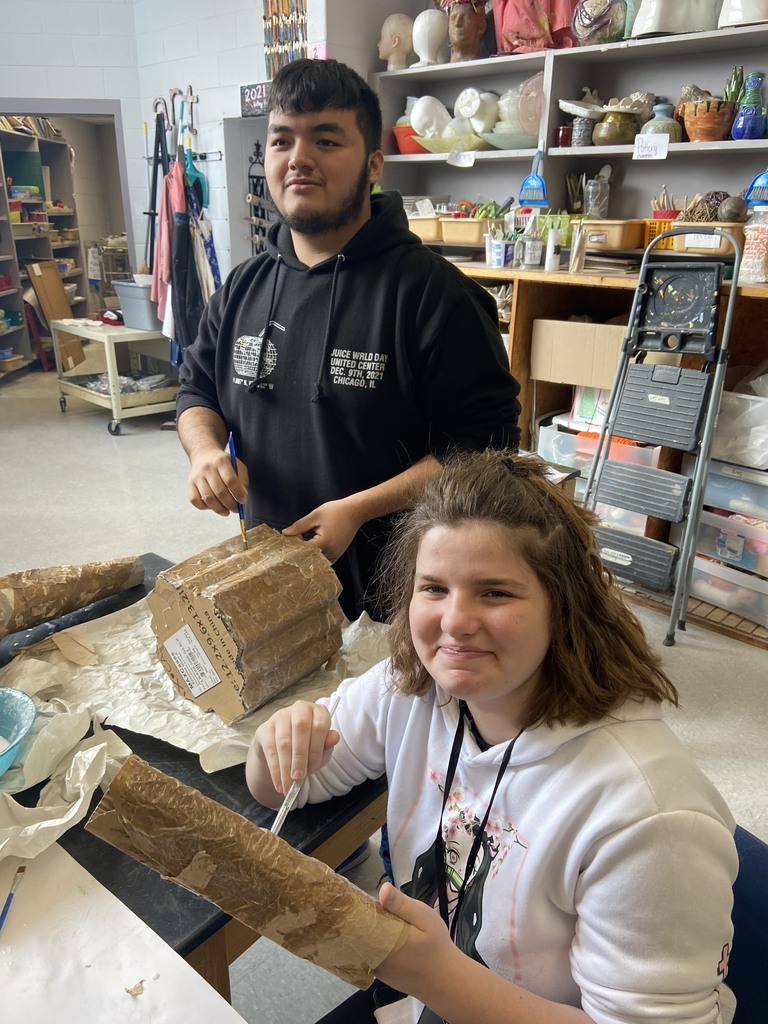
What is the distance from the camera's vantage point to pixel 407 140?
373cm

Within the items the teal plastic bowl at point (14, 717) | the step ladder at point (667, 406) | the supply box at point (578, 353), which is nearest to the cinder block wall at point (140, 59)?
the supply box at point (578, 353)

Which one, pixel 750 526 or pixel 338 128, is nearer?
pixel 338 128

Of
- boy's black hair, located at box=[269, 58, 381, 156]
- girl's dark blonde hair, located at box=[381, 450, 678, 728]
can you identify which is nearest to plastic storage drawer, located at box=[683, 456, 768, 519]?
boy's black hair, located at box=[269, 58, 381, 156]

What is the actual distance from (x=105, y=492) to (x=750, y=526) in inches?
124

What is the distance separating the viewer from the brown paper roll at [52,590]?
120 cm

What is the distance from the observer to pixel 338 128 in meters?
1.40

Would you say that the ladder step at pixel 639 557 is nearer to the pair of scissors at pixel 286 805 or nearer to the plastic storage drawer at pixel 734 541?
the plastic storage drawer at pixel 734 541

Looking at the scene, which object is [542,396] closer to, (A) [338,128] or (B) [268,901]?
(A) [338,128]

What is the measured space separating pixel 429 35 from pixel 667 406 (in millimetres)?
2256

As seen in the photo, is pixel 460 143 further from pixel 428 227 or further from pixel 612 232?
pixel 612 232

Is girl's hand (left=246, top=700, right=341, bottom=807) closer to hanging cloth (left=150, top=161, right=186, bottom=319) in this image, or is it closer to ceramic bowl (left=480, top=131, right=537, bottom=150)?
ceramic bowl (left=480, top=131, right=537, bottom=150)

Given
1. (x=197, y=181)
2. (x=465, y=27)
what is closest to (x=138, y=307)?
(x=197, y=181)

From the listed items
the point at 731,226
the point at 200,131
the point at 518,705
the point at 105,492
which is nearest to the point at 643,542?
the point at 731,226

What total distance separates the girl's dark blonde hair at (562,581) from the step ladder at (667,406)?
1.71 meters
